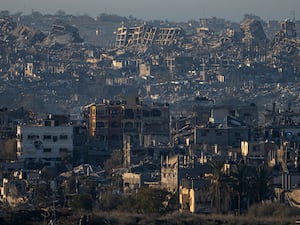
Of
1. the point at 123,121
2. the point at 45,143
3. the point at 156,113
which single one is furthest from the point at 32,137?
the point at 156,113

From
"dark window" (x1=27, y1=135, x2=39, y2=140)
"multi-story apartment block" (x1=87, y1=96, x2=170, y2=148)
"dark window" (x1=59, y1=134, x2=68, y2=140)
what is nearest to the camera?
"dark window" (x1=27, y1=135, x2=39, y2=140)

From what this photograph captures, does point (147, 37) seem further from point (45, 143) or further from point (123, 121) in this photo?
point (45, 143)

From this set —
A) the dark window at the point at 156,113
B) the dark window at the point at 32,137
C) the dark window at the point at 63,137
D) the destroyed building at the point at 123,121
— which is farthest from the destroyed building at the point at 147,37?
the dark window at the point at 32,137

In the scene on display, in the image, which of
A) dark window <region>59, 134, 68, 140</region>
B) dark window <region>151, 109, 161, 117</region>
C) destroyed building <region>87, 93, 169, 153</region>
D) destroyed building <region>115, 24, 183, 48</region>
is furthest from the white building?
destroyed building <region>115, 24, 183, 48</region>

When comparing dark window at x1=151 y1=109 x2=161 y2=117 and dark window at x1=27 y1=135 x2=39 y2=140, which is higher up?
dark window at x1=151 y1=109 x2=161 y2=117

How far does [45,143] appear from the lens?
181 ft

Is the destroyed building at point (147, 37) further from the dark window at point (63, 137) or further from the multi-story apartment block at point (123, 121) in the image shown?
the dark window at point (63, 137)

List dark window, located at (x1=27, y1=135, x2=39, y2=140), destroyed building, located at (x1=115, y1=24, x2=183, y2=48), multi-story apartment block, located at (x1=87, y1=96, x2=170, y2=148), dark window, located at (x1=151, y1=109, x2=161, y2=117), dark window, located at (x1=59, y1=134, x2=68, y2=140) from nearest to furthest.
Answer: dark window, located at (x1=27, y1=135, x2=39, y2=140) < dark window, located at (x1=59, y1=134, x2=68, y2=140) < multi-story apartment block, located at (x1=87, y1=96, x2=170, y2=148) < dark window, located at (x1=151, y1=109, x2=161, y2=117) < destroyed building, located at (x1=115, y1=24, x2=183, y2=48)

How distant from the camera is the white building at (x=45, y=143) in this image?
179ft

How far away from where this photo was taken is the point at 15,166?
170 feet

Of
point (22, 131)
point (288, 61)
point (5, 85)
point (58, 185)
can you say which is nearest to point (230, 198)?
point (58, 185)

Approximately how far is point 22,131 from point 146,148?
398cm

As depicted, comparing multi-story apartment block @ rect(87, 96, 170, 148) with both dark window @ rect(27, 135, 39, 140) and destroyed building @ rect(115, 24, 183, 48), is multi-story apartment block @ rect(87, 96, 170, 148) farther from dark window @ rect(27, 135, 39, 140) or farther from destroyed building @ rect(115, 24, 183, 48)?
destroyed building @ rect(115, 24, 183, 48)

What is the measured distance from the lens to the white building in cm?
5469
